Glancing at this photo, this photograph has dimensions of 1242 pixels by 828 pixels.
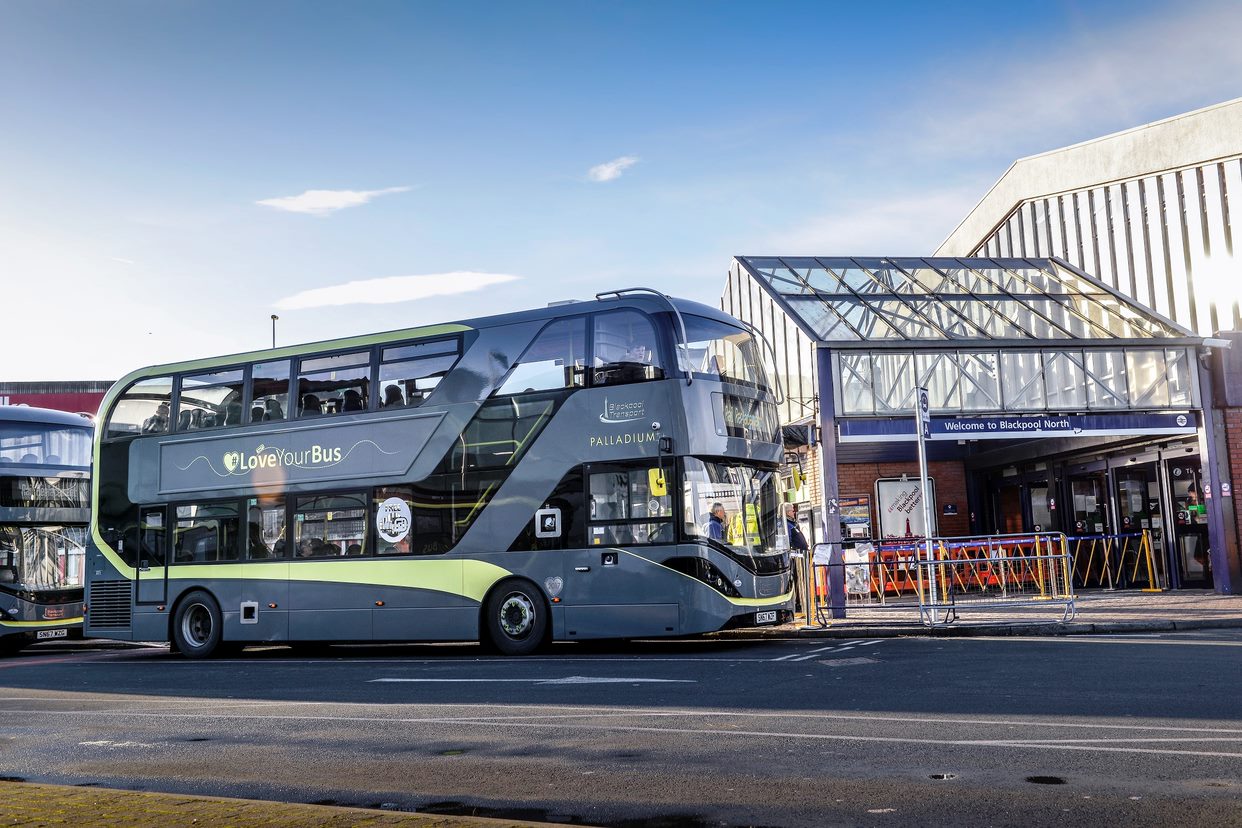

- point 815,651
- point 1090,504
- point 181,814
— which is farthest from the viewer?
point 1090,504

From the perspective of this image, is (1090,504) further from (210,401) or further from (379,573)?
(210,401)

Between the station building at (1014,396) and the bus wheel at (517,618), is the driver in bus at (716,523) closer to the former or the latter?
the bus wheel at (517,618)

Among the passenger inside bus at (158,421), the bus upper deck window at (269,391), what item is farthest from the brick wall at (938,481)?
the passenger inside bus at (158,421)

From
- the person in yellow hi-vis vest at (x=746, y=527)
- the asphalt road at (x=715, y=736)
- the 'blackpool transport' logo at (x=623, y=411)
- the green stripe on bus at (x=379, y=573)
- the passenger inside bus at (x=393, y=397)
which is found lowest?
the asphalt road at (x=715, y=736)

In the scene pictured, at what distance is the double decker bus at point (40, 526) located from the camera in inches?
778

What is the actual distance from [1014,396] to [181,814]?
17.4 m

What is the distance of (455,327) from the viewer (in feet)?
52.3

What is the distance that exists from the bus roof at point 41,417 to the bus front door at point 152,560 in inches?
157

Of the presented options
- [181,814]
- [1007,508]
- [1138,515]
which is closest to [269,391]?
[181,814]

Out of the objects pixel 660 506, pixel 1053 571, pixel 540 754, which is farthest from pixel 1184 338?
pixel 540 754

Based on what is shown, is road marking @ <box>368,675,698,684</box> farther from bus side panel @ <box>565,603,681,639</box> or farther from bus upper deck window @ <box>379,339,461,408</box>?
bus upper deck window @ <box>379,339,461,408</box>

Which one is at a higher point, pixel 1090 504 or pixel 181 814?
pixel 1090 504

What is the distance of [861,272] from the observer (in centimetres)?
2348

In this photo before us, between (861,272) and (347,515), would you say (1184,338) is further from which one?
(347,515)
